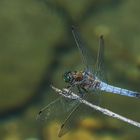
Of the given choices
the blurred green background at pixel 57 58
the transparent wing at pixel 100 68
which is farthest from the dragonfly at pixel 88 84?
the blurred green background at pixel 57 58

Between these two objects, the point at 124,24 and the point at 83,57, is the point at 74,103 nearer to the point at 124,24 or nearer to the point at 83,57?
the point at 83,57

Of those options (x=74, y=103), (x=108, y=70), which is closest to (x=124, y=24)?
(x=108, y=70)

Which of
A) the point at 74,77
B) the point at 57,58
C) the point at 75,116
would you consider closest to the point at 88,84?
the point at 74,77

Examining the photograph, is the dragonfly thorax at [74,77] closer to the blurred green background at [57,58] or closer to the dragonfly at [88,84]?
the dragonfly at [88,84]

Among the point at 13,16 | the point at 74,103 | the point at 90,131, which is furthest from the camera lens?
the point at 90,131

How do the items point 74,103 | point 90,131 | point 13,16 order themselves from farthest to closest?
1. point 90,131
2. point 13,16
3. point 74,103

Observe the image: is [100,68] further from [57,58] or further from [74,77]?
[57,58]

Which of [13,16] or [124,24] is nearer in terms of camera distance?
[13,16]

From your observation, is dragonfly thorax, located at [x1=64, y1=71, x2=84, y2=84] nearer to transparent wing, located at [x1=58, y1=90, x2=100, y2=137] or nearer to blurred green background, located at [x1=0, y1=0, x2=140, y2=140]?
transparent wing, located at [x1=58, y1=90, x2=100, y2=137]
